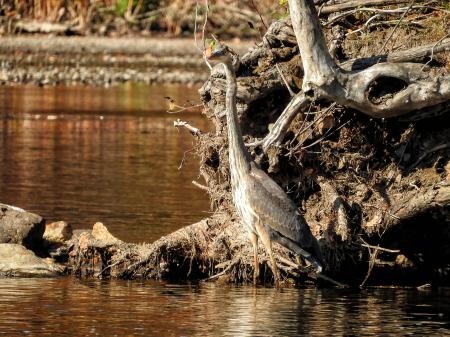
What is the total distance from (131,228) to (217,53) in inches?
165

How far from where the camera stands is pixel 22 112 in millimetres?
31266

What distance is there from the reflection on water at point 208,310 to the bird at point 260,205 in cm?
50

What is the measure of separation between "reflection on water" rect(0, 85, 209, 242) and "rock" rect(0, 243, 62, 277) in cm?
223

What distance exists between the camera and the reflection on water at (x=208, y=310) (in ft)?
37.0

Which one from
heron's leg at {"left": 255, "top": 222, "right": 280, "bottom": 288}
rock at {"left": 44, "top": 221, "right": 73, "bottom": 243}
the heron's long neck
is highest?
the heron's long neck

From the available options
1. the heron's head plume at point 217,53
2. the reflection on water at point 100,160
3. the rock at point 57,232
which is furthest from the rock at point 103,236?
the heron's head plume at point 217,53

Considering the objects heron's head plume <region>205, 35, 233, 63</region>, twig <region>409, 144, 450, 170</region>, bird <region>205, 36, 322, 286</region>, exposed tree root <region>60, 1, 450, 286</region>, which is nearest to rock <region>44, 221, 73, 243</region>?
exposed tree root <region>60, 1, 450, 286</region>

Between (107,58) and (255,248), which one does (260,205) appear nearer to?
(255,248)

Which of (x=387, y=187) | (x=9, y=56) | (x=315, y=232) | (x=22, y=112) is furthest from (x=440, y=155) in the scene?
(x=9, y=56)

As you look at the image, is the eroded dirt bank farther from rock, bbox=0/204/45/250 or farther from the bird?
the bird

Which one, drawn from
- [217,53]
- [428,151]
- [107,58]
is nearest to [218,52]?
[217,53]

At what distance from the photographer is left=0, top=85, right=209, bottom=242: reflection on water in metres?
18.2

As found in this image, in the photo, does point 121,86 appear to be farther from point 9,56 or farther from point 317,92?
point 317,92

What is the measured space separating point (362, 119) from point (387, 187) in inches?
30.8
